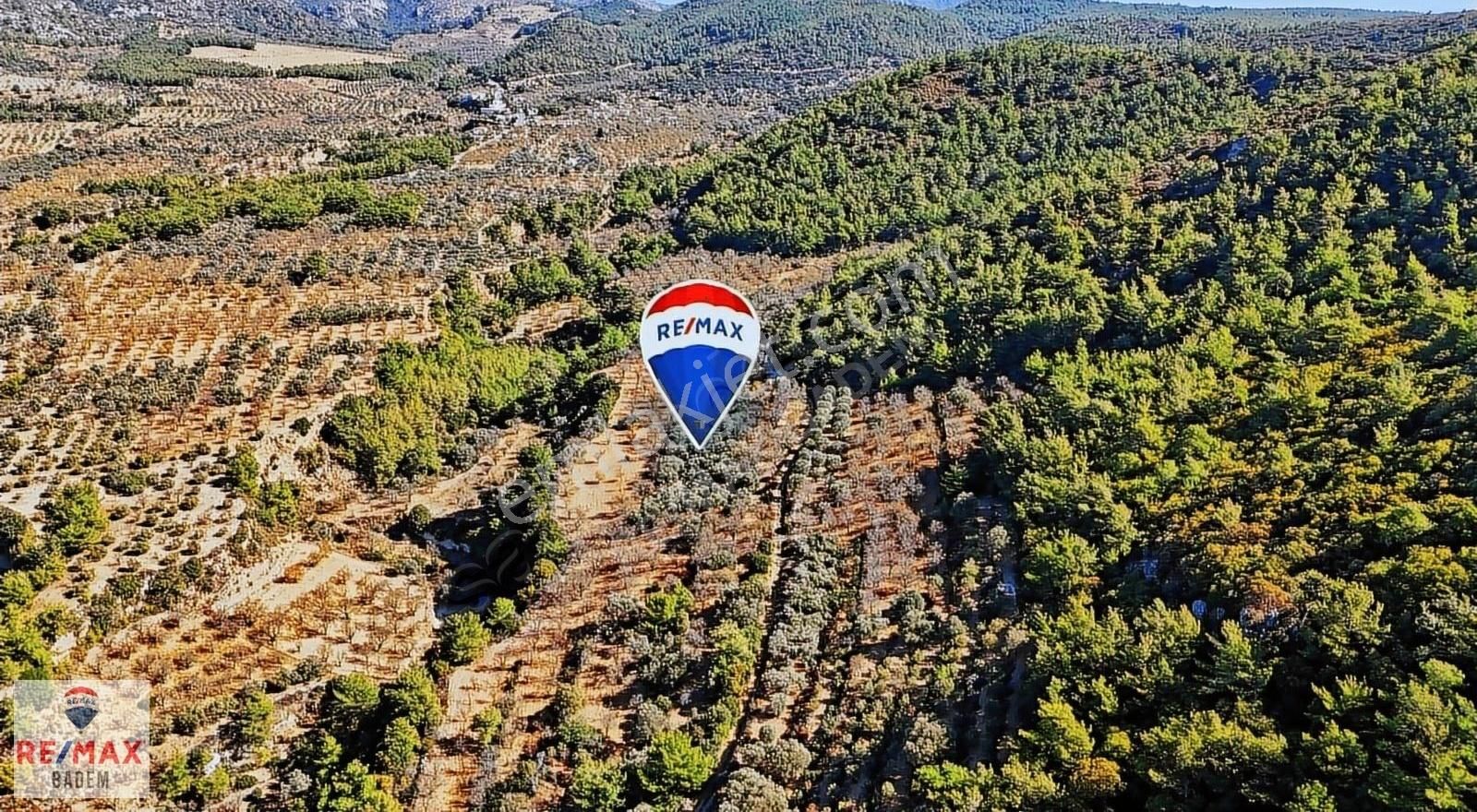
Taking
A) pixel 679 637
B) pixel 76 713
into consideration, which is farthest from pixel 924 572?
pixel 76 713

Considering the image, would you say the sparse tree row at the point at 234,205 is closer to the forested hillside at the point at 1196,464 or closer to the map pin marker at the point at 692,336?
the forested hillside at the point at 1196,464

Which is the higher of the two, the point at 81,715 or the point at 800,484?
the point at 800,484

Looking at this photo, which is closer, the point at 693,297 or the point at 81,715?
the point at 81,715

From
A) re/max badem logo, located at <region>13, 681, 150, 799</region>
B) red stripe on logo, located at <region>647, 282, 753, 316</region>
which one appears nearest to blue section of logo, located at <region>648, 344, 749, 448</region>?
red stripe on logo, located at <region>647, 282, 753, 316</region>

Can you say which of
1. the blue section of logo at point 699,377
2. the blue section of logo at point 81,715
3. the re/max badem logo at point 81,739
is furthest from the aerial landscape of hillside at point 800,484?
the blue section of logo at point 699,377

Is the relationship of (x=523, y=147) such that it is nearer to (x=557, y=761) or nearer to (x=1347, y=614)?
(x=557, y=761)

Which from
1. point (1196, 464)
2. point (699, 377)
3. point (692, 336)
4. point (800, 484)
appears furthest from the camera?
point (800, 484)

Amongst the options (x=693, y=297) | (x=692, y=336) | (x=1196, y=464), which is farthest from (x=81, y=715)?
(x=1196, y=464)

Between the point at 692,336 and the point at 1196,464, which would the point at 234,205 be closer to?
the point at 692,336
